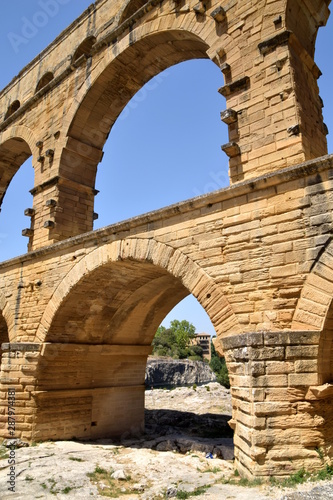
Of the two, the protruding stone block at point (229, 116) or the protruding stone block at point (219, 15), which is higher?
the protruding stone block at point (219, 15)

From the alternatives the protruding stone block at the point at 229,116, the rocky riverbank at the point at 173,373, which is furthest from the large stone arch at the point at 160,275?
the rocky riverbank at the point at 173,373

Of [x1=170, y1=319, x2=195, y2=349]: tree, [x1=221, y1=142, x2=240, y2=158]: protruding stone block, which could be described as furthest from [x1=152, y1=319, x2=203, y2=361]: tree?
[x1=221, y1=142, x2=240, y2=158]: protruding stone block

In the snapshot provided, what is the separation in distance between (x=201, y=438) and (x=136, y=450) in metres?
1.66

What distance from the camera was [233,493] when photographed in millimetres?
3867

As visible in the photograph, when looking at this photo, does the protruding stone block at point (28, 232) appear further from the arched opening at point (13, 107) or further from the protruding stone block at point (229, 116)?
the protruding stone block at point (229, 116)

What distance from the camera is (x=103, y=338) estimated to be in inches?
337

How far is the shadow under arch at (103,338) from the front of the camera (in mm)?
6973

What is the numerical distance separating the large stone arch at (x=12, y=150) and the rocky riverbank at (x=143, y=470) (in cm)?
744

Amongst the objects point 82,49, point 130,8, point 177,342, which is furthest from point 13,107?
point 177,342

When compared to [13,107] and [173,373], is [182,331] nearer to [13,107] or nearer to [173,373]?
[173,373]

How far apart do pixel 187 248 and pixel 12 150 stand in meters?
9.27

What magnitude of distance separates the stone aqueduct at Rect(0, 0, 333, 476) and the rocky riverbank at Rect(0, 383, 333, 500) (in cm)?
44

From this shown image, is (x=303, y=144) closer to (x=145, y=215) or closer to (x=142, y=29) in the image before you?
(x=145, y=215)

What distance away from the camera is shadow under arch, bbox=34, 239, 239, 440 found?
6.97 metres
